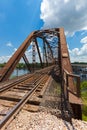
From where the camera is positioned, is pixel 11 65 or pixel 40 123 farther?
pixel 11 65

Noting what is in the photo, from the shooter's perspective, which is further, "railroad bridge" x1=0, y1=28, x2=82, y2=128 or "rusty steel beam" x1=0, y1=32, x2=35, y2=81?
"rusty steel beam" x1=0, y1=32, x2=35, y2=81

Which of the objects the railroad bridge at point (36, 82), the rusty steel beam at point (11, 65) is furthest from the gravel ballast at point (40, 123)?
the rusty steel beam at point (11, 65)

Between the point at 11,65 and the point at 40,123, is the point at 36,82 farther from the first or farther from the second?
the point at 40,123

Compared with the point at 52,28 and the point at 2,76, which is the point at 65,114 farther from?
the point at 52,28

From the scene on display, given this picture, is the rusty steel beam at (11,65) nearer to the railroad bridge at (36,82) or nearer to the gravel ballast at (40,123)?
the railroad bridge at (36,82)

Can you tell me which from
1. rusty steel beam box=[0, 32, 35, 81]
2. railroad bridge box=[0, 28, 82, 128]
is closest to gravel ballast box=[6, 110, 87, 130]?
railroad bridge box=[0, 28, 82, 128]

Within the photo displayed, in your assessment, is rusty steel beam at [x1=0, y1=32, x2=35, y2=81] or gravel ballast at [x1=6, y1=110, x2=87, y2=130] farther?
rusty steel beam at [x1=0, y1=32, x2=35, y2=81]

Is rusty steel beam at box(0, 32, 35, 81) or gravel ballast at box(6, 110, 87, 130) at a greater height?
rusty steel beam at box(0, 32, 35, 81)

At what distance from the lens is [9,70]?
11.2 m

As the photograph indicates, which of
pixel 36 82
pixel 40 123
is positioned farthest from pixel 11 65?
pixel 40 123

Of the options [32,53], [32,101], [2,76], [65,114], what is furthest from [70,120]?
[32,53]

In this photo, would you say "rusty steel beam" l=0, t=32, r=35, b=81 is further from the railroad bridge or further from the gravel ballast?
the gravel ballast

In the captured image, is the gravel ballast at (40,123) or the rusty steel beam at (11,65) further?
the rusty steel beam at (11,65)

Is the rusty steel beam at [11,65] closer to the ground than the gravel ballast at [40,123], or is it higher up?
higher up
